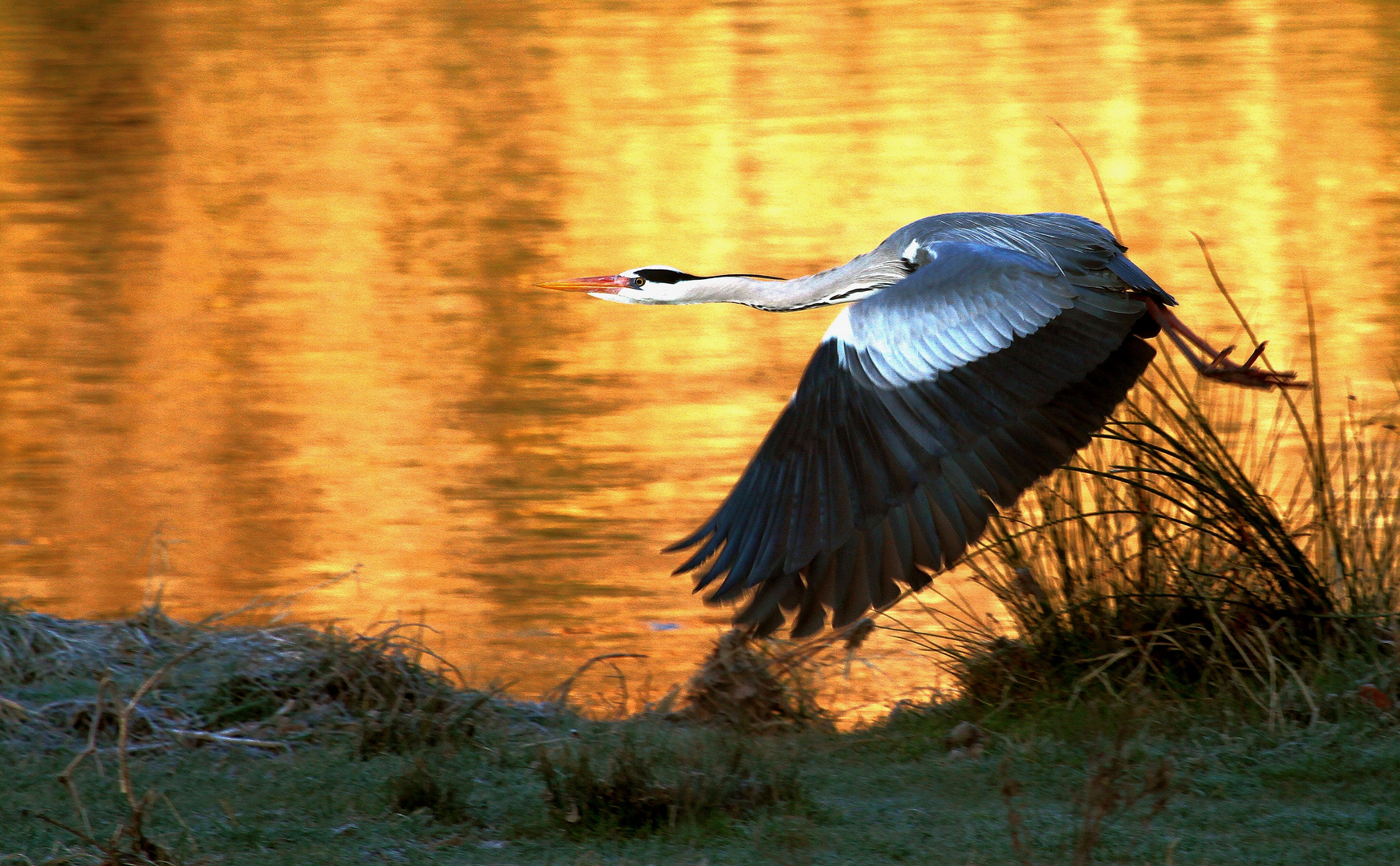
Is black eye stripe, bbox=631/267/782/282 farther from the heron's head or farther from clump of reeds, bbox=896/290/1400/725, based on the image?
clump of reeds, bbox=896/290/1400/725

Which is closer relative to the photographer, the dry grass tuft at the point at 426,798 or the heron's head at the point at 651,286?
the dry grass tuft at the point at 426,798

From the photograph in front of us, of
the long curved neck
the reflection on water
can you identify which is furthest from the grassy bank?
the long curved neck

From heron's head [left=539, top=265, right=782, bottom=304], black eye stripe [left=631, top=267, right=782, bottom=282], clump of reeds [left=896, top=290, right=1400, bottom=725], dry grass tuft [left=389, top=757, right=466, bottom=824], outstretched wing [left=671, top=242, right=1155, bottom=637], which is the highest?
black eye stripe [left=631, top=267, right=782, bottom=282]

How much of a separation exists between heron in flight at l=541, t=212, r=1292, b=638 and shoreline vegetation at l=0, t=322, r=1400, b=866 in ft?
1.39

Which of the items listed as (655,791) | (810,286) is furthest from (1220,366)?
(655,791)

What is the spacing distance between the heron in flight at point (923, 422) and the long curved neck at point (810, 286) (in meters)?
0.46

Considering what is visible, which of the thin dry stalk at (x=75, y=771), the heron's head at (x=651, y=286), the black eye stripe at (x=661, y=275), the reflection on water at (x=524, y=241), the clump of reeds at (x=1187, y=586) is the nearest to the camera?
the thin dry stalk at (x=75, y=771)

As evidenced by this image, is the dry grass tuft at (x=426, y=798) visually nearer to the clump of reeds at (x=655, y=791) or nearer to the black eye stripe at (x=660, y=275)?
the clump of reeds at (x=655, y=791)

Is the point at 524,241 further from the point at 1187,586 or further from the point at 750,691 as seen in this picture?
the point at 1187,586

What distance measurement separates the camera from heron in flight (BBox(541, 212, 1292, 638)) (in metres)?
4.45

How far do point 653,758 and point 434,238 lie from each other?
10.2 m

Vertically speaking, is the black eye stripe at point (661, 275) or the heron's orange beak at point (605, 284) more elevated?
the black eye stripe at point (661, 275)

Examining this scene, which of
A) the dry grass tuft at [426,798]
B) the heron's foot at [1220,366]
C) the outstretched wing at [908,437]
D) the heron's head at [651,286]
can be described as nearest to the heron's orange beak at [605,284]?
the heron's head at [651,286]

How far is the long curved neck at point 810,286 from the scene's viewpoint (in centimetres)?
582
